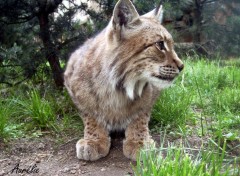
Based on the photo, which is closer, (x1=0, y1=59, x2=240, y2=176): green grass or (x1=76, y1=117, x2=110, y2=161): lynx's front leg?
(x1=76, y1=117, x2=110, y2=161): lynx's front leg

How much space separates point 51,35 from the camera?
182 inches

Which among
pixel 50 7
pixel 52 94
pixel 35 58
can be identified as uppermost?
pixel 50 7

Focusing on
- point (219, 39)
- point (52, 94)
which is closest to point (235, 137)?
point (52, 94)

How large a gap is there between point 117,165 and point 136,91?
63 centimetres

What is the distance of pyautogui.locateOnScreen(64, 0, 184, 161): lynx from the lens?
2.88 meters

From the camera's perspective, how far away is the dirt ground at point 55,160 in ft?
9.08

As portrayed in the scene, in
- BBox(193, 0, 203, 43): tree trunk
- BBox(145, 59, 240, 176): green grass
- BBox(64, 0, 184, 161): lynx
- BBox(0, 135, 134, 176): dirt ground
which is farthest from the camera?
BBox(193, 0, 203, 43): tree trunk

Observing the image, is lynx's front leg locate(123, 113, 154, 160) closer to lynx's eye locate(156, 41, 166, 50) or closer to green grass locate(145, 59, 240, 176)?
green grass locate(145, 59, 240, 176)

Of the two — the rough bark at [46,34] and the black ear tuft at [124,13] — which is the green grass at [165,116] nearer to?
the rough bark at [46,34]

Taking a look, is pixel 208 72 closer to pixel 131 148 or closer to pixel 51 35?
pixel 51 35

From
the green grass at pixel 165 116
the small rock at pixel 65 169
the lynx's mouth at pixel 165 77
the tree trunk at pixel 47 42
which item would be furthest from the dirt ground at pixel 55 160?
the tree trunk at pixel 47 42

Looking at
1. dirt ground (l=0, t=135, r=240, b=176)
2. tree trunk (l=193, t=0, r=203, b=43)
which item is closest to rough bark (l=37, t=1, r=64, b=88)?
dirt ground (l=0, t=135, r=240, b=176)

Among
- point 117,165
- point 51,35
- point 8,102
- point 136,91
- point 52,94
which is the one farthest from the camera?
point 51,35

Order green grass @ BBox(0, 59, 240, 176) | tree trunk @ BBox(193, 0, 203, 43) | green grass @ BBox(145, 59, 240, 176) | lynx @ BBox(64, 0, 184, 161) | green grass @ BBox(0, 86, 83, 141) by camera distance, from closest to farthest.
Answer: green grass @ BBox(145, 59, 240, 176) → lynx @ BBox(64, 0, 184, 161) → green grass @ BBox(0, 59, 240, 176) → green grass @ BBox(0, 86, 83, 141) → tree trunk @ BBox(193, 0, 203, 43)
